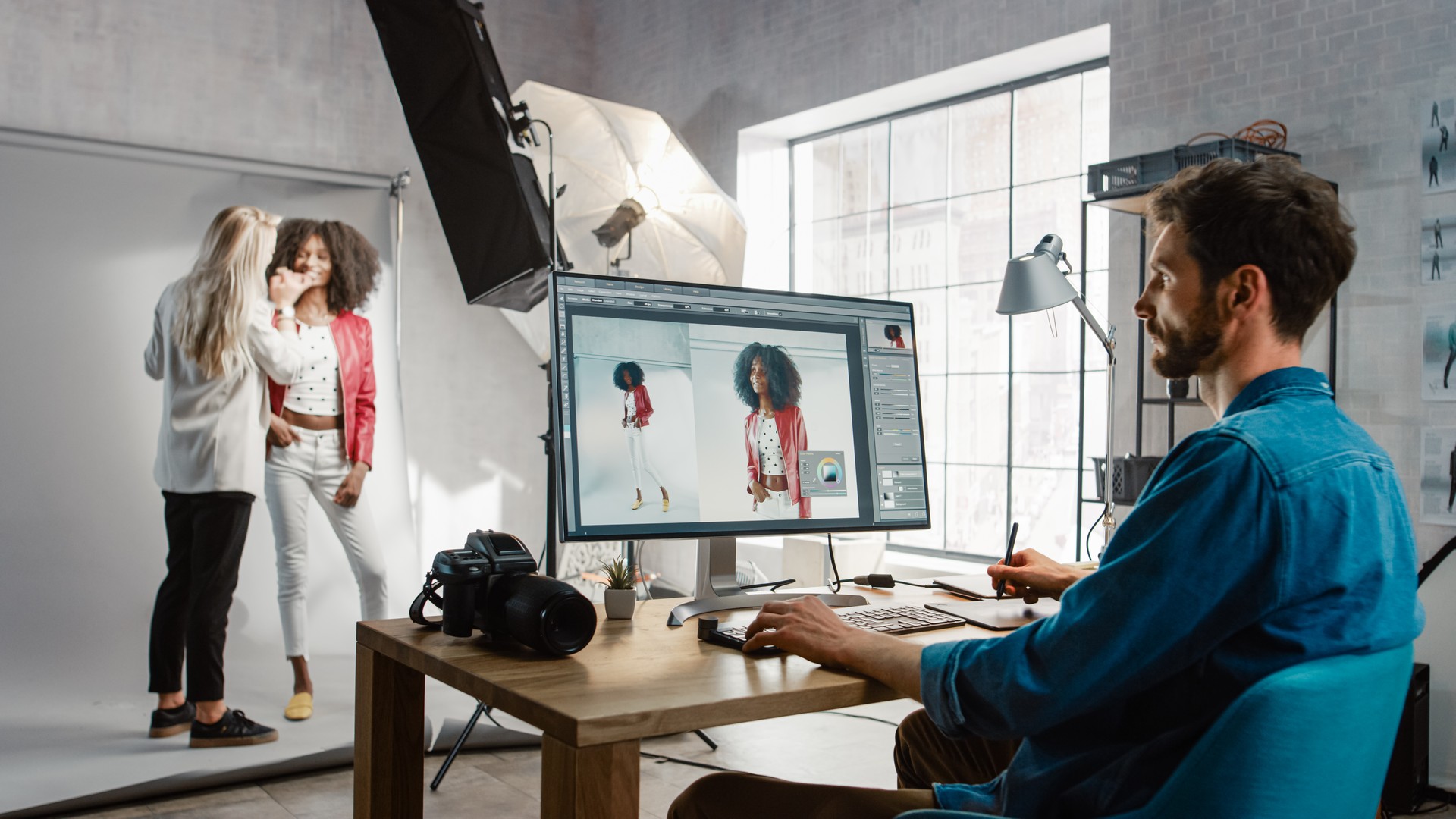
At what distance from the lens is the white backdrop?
10.8 feet

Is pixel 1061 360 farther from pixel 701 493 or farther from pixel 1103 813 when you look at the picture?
pixel 1103 813

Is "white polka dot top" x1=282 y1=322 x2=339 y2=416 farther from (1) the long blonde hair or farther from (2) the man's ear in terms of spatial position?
(2) the man's ear

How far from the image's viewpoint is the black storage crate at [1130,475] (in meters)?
3.31

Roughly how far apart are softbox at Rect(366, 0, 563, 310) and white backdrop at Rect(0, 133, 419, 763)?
107cm

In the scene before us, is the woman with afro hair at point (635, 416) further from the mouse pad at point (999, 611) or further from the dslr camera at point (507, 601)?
the mouse pad at point (999, 611)

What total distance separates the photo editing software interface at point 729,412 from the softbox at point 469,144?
132 cm

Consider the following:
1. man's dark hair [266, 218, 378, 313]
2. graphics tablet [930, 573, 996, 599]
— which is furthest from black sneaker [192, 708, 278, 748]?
graphics tablet [930, 573, 996, 599]

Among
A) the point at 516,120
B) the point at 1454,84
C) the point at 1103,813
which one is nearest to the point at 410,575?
the point at 516,120

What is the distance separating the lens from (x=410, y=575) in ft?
12.8

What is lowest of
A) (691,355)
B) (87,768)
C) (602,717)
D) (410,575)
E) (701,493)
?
(87,768)


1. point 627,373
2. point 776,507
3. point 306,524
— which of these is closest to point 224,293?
point 306,524

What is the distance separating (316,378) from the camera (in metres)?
3.68

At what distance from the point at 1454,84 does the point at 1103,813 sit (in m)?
2.76

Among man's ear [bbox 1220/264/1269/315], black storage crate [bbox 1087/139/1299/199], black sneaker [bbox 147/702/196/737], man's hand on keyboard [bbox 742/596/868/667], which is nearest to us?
man's ear [bbox 1220/264/1269/315]
